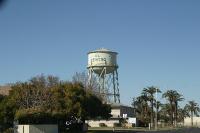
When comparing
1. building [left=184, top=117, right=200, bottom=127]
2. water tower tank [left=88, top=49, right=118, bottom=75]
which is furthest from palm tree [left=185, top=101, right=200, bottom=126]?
water tower tank [left=88, top=49, right=118, bottom=75]

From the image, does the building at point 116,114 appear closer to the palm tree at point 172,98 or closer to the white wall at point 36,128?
the palm tree at point 172,98

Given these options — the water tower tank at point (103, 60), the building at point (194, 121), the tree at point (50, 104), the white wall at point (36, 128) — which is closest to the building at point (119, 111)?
the water tower tank at point (103, 60)

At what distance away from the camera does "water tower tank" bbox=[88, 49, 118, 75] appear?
113375 millimetres

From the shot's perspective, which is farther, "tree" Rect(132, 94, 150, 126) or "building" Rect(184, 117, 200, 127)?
"building" Rect(184, 117, 200, 127)

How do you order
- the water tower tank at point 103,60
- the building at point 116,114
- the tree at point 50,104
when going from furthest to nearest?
the building at point 116,114 < the water tower tank at point 103,60 < the tree at point 50,104

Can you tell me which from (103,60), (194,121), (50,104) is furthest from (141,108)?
(50,104)

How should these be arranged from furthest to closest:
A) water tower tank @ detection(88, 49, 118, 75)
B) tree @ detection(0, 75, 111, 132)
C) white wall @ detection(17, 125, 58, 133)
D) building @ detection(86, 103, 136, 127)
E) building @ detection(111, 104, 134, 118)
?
building @ detection(111, 104, 134, 118)
building @ detection(86, 103, 136, 127)
water tower tank @ detection(88, 49, 118, 75)
tree @ detection(0, 75, 111, 132)
white wall @ detection(17, 125, 58, 133)

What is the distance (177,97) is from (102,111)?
74.5 meters

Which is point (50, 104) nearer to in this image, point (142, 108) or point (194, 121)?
point (142, 108)

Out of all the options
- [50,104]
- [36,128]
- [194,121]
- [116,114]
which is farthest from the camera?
[194,121]

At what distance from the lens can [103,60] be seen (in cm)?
11319

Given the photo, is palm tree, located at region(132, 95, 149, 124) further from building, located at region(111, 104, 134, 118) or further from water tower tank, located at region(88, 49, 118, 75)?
water tower tank, located at region(88, 49, 118, 75)

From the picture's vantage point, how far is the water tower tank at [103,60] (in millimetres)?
113375

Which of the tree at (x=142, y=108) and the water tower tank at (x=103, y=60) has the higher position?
the water tower tank at (x=103, y=60)
